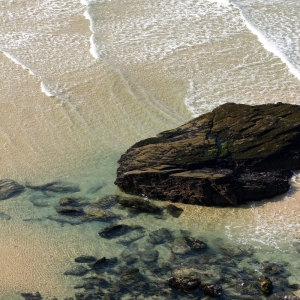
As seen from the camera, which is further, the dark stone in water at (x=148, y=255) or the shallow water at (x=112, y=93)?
the shallow water at (x=112, y=93)

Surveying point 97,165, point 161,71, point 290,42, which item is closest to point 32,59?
point 161,71

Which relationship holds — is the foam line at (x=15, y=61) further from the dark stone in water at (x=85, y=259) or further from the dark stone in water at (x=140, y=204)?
the dark stone in water at (x=85, y=259)

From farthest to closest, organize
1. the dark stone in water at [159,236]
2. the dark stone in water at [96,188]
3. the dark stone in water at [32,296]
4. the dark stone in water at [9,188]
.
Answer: the dark stone in water at [96,188]
the dark stone in water at [9,188]
the dark stone in water at [159,236]
the dark stone in water at [32,296]

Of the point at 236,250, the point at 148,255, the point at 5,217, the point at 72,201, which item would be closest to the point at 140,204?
the point at 72,201

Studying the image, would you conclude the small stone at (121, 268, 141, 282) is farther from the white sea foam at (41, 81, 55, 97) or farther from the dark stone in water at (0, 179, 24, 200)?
the white sea foam at (41, 81, 55, 97)

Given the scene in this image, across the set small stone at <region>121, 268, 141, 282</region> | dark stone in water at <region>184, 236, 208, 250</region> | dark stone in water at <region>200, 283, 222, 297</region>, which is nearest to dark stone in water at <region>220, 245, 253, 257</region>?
dark stone in water at <region>184, 236, 208, 250</region>

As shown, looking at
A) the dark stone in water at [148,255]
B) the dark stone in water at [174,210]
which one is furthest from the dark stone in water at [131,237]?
the dark stone in water at [174,210]
